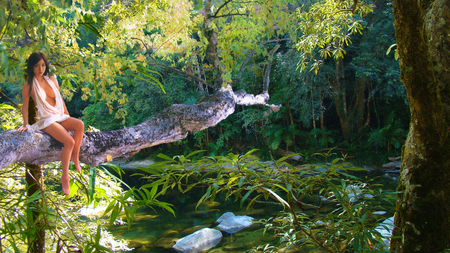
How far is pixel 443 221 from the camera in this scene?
3.03ft

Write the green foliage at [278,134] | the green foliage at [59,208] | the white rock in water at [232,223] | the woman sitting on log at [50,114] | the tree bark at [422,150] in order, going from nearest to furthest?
the tree bark at [422,150], the green foliage at [59,208], the woman sitting on log at [50,114], the white rock in water at [232,223], the green foliage at [278,134]

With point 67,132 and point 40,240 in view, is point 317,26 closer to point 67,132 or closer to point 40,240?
point 67,132

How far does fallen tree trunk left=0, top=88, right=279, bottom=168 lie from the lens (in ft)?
3.26

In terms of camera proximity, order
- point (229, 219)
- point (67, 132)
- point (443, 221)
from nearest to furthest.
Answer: point (443, 221) < point (67, 132) < point (229, 219)

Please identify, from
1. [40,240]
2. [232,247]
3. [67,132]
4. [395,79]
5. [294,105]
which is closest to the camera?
[67,132]

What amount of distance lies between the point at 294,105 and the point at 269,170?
848 centimetres

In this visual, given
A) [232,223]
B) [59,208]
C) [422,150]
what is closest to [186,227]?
[232,223]

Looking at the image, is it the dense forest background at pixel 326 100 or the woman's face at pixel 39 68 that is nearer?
the woman's face at pixel 39 68

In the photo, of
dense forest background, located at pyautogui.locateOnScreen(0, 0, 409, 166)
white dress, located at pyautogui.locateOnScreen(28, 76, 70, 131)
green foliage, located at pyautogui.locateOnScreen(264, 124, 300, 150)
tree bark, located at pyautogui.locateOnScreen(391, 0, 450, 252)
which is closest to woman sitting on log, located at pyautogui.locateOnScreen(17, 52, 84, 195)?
white dress, located at pyautogui.locateOnScreen(28, 76, 70, 131)

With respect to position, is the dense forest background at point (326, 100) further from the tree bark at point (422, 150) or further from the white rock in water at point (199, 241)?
the tree bark at point (422, 150)

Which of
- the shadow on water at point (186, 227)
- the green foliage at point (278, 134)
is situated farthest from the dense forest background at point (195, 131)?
the green foliage at point (278, 134)

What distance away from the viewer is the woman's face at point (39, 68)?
1289mm

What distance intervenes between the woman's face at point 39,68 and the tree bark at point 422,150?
1.39 metres

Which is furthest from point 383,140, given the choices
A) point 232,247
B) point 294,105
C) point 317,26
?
point 317,26
